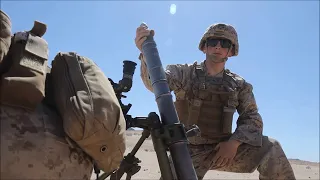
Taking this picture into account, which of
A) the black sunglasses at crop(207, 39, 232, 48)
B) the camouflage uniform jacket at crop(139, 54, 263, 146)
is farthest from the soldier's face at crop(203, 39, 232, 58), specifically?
the camouflage uniform jacket at crop(139, 54, 263, 146)

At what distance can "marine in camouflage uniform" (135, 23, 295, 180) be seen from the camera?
4.23 meters

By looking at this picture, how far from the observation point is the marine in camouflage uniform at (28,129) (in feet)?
4.83

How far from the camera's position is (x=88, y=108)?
158cm

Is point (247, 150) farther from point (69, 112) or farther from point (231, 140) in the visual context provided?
point (69, 112)

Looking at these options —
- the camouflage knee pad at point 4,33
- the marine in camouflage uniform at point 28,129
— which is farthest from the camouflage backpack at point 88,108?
the camouflage knee pad at point 4,33

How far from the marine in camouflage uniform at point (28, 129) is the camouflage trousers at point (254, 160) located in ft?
8.93

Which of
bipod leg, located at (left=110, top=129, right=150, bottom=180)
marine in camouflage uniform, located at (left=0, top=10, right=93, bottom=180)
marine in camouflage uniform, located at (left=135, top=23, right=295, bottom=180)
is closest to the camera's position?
marine in camouflage uniform, located at (left=0, top=10, right=93, bottom=180)

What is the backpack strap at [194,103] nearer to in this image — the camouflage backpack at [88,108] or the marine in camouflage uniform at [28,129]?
the camouflage backpack at [88,108]

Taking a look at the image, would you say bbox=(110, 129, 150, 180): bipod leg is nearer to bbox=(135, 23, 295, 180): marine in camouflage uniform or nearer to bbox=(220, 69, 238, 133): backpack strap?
bbox=(135, 23, 295, 180): marine in camouflage uniform

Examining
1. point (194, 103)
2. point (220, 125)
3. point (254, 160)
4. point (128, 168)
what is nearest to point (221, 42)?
point (194, 103)

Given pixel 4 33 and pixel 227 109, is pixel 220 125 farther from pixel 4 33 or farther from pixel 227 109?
pixel 4 33

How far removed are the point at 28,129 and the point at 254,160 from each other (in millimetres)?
3238

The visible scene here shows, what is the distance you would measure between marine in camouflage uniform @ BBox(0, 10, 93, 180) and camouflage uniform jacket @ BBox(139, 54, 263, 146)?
2718 millimetres

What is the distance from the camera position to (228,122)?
4.28 m
